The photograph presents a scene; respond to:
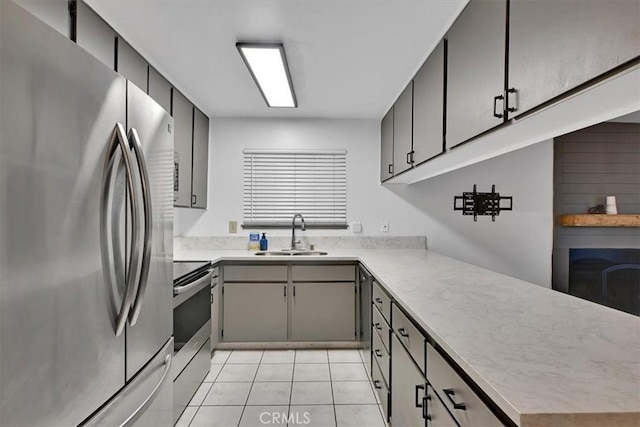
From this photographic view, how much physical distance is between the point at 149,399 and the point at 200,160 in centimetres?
247

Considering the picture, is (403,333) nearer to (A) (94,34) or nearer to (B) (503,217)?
(A) (94,34)

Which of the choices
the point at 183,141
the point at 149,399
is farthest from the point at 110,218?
the point at 183,141

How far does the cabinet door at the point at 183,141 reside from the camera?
2.72m

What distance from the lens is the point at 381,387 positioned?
209 cm

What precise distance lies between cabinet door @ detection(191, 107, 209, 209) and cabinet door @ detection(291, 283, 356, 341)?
51.2 inches

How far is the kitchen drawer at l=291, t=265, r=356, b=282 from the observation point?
3.04 meters

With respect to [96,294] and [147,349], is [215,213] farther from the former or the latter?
[96,294]

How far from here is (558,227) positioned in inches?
126

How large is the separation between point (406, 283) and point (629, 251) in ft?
6.55

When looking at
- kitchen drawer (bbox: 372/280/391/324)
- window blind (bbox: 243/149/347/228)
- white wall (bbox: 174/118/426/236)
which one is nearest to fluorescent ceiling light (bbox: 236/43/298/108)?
white wall (bbox: 174/118/426/236)

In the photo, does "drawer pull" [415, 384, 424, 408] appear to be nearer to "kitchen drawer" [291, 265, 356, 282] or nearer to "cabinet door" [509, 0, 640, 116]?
"cabinet door" [509, 0, 640, 116]

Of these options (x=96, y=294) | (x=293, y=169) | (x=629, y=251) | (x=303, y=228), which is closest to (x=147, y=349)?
(x=96, y=294)

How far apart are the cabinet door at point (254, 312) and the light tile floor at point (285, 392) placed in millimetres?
159

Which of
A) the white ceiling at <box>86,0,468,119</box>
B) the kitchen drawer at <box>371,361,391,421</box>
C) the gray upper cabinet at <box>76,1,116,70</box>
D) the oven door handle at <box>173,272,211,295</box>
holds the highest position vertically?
the white ceiling at <box>86,0,468,119</box>
